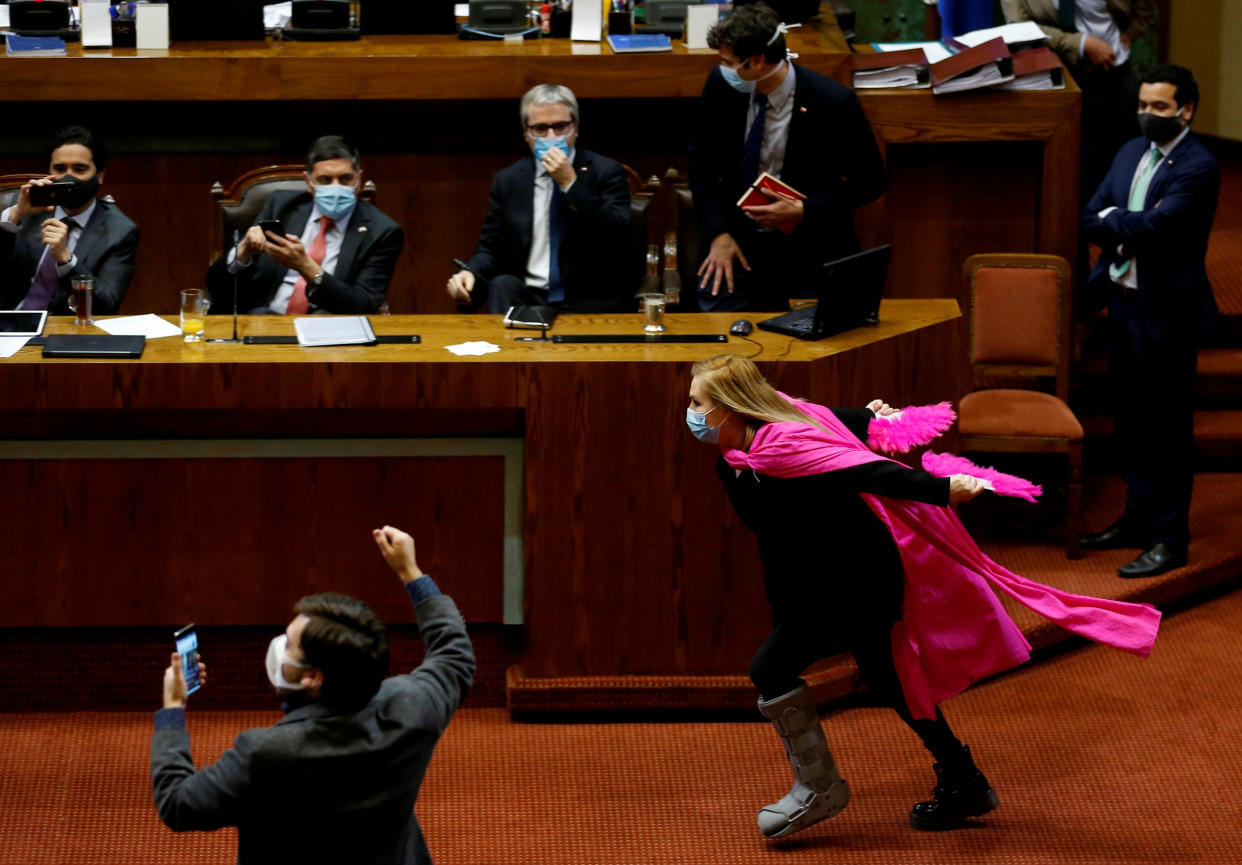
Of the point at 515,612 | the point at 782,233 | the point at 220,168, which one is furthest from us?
the point at 220,168

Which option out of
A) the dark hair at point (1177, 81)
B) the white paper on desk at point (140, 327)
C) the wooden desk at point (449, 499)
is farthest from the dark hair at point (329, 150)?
the dark hair at point (1177, 81)

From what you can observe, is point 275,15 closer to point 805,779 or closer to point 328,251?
point 328,251

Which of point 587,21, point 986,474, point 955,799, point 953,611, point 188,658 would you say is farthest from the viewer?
point 587,21

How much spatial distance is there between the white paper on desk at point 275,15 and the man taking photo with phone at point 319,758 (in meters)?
3.80

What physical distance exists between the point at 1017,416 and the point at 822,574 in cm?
186

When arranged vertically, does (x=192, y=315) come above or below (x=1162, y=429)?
above

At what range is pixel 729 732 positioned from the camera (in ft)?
13.9

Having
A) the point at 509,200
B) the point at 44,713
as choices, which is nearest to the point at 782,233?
the point at 509,200

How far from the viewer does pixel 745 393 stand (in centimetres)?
350

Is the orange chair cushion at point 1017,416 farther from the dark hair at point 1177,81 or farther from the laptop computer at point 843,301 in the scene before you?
the dark hair at point 1177,81

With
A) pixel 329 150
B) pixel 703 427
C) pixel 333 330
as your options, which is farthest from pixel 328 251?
pixel 703 427

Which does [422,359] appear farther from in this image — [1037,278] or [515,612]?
[1037,278]

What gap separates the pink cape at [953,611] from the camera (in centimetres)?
354

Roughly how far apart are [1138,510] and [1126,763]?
1197mm
